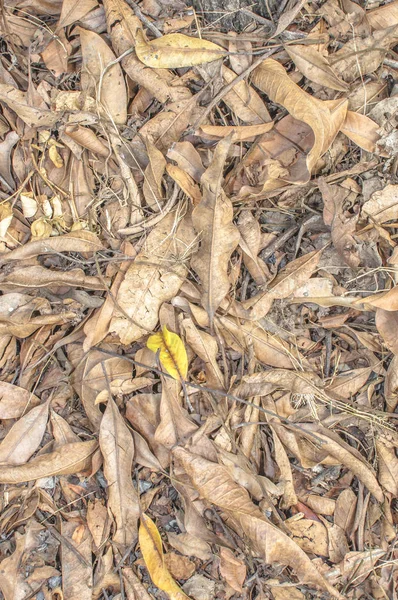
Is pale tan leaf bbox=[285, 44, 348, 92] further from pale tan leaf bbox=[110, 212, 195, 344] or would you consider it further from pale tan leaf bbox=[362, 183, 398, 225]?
pale tan leaf bbox=[110, 212, 195, 344]

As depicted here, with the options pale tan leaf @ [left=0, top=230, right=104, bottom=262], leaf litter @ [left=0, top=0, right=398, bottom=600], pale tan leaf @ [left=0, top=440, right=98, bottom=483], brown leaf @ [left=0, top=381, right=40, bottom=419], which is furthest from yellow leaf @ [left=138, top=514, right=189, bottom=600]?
pale tan leaf @ [left=0, top=230, right=104, bottom=262]

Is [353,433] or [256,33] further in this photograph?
[353,433]

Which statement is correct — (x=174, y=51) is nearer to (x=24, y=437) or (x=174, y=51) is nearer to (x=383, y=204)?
(x=383, y=204)

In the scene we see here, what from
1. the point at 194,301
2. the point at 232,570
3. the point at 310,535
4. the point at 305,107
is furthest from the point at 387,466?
the point at 305,107

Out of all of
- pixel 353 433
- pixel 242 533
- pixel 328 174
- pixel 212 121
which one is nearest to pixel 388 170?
pixel 328 174

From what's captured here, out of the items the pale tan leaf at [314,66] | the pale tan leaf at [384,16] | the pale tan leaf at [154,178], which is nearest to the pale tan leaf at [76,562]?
the pale tan leaf at [154,178]

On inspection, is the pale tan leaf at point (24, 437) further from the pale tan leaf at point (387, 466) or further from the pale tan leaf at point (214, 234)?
the pale tan leaf at point (387, 466)

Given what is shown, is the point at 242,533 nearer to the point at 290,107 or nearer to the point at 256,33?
the point at 290,107
